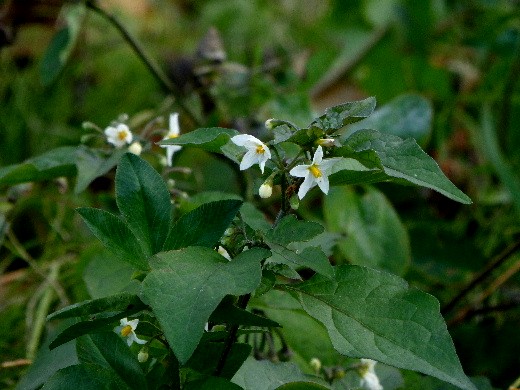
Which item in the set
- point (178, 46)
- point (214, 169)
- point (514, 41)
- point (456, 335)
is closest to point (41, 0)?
point (178, 46)

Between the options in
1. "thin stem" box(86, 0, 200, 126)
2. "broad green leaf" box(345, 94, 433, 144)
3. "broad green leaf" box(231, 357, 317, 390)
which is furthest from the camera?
"broad green leaf" box(345, 94, 433, 144)

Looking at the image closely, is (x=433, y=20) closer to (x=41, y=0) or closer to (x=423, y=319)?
(x=41, y=0)

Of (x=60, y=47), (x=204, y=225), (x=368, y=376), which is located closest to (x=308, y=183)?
(x=204, y=225)

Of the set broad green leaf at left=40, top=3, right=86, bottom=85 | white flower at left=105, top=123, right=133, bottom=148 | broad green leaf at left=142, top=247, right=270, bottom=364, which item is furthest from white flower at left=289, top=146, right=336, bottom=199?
broad green leaf at left=40, top=3, right=86, bottom=85

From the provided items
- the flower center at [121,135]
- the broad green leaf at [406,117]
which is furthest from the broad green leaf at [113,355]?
the broad green leaf at [406,117]

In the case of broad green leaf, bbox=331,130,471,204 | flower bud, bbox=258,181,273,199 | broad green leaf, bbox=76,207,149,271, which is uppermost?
broad green leaf, bbox=331,130,471,204

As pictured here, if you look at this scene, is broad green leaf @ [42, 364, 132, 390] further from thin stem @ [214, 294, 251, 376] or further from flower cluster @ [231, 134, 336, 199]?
flower cluster @ [231, 134, 336, 199]
